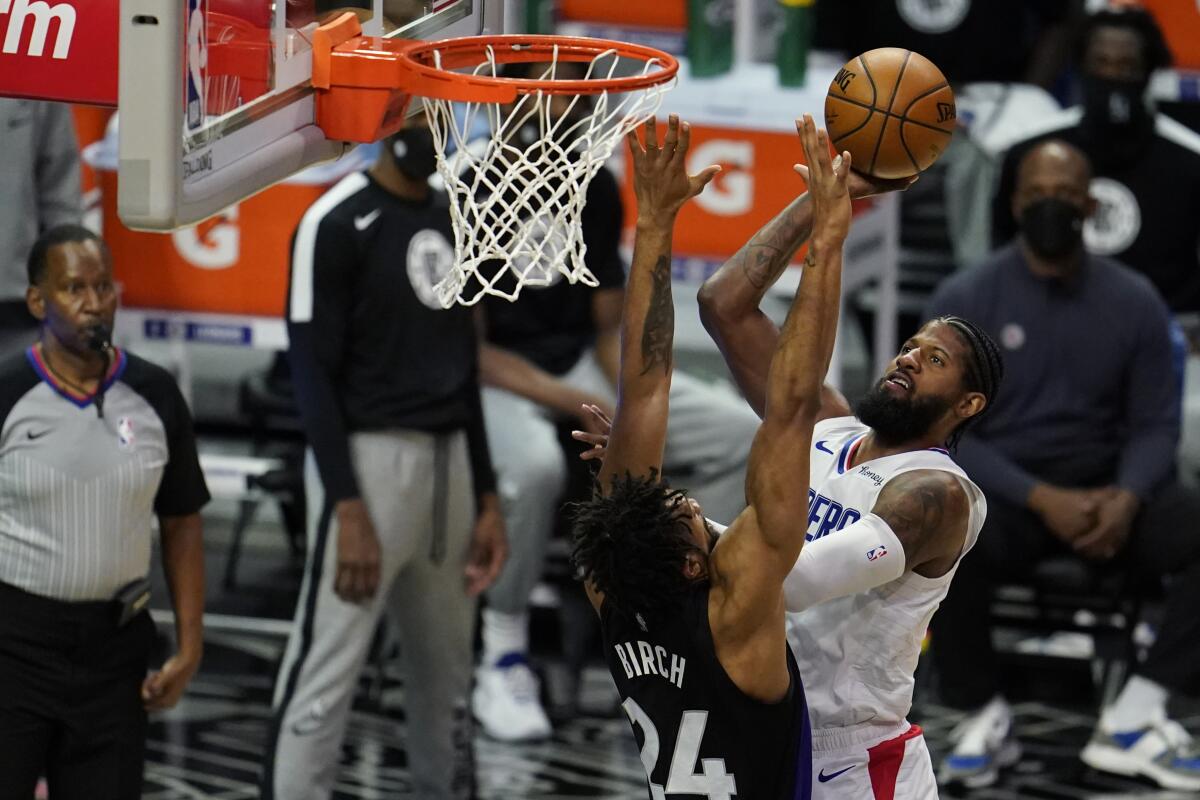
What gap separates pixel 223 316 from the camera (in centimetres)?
795

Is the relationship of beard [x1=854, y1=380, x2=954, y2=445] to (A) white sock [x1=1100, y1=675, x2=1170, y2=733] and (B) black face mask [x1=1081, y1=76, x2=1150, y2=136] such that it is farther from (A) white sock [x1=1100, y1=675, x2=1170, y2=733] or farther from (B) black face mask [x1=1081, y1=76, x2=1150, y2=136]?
(B) black face mask [x1=1081, y1=76, x2=1150, y2=136]

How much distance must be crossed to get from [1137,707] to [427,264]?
295cm

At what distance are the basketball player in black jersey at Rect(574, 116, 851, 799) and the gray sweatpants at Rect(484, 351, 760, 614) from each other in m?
3.15

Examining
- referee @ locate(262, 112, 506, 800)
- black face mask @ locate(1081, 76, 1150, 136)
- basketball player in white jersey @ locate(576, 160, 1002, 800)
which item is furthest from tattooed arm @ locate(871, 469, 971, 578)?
black face mask @ locate(1081, 76, 1150, 136)

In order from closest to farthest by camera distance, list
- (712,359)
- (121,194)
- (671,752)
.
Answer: (121,194) → (671,752) → (712,359)

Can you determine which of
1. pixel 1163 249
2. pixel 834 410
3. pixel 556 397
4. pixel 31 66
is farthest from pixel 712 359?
pixel 31 66

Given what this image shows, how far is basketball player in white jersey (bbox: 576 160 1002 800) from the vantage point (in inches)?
173

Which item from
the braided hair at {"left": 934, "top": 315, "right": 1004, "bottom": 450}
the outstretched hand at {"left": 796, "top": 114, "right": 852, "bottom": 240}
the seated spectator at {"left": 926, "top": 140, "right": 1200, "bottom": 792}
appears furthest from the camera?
the seated spectator at {"left": 926, "top": 140, "right": 1200, "bottom": 792}

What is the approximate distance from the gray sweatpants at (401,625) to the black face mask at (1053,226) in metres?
2.31

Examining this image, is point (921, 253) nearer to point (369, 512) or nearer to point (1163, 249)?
point (1163, 249)

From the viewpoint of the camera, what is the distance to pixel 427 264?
620 cm

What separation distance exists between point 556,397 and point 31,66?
3320 mm

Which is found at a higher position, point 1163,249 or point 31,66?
point 31,66

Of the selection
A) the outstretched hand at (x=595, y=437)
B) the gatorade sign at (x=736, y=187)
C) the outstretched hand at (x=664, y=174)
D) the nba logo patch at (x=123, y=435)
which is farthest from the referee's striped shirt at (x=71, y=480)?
the gatorade sign at (x=736, y=187)
